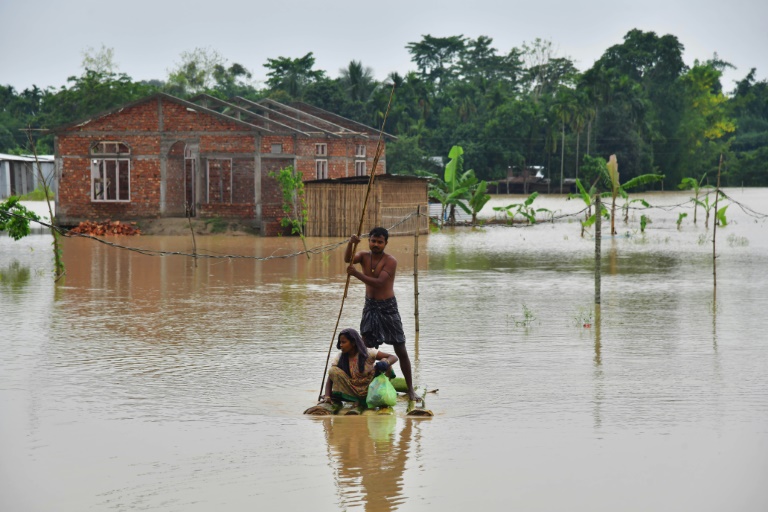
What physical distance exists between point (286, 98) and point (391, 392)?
189 feet

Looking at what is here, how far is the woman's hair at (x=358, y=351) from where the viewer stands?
8.70 metres

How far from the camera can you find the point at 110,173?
3322cm

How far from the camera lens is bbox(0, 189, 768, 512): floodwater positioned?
673 centimetres

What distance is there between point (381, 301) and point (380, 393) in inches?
31.3

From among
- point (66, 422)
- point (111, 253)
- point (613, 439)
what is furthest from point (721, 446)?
point (111, 253)

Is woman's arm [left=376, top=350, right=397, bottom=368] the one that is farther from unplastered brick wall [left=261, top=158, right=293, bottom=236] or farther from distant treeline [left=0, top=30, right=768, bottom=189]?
distant treeline [left=0, top=30, right=768, bottom=189]

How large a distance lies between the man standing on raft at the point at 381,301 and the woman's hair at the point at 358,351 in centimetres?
17

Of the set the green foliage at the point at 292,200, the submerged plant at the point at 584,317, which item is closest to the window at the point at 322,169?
the green foliage at the point at 292,200

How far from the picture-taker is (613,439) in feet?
25.7

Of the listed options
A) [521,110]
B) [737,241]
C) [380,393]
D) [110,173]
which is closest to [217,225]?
[110,173]

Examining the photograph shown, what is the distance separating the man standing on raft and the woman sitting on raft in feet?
0.42

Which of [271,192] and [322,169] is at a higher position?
[322,169]

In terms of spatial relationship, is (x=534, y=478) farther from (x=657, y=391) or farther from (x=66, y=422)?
(x=66, y=422)

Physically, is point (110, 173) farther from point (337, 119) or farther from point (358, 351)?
point (358, 351)
